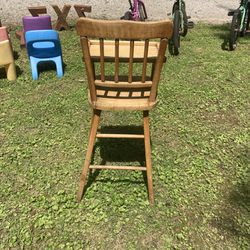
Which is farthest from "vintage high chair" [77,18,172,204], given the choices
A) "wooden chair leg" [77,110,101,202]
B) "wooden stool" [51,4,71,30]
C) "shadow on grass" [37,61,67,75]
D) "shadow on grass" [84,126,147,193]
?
"wooden stool" [51,4,71,30]

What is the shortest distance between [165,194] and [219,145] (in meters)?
1.03

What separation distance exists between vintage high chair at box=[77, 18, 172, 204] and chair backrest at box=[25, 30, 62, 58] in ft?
7.77

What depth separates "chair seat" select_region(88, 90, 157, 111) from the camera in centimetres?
235

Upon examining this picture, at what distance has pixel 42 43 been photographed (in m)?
4.78

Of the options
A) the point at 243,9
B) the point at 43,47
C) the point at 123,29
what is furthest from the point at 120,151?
the point at 243,9

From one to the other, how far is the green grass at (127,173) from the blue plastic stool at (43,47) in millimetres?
213

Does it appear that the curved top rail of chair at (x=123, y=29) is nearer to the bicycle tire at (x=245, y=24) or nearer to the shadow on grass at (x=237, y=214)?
the shadow on grass at (x=237, y=214)

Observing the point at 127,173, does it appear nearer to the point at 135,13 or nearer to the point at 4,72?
the point at 4,72

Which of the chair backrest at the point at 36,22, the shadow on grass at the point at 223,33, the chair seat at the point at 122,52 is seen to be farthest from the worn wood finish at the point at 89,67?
the shadow on grass at the point at 223,33

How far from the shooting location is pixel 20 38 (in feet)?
20.3

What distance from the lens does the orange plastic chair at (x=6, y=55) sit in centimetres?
456

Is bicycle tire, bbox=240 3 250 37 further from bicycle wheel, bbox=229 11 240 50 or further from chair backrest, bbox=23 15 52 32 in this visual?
chair backrest, bbox=23 15 52 32

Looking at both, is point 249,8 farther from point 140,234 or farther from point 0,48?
point 140,234

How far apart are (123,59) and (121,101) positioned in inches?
12.4
